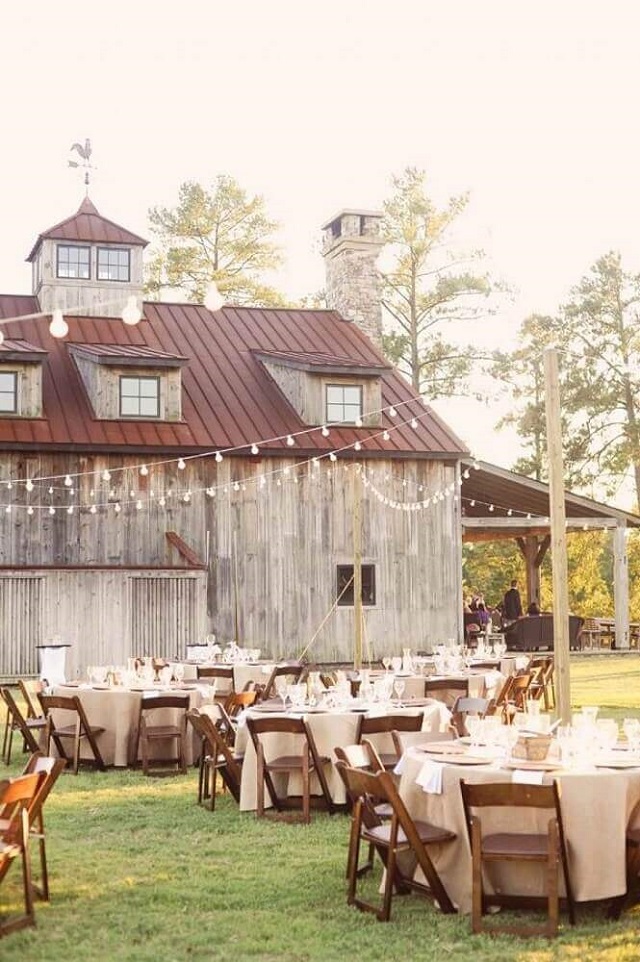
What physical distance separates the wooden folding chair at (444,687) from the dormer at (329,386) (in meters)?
11.5

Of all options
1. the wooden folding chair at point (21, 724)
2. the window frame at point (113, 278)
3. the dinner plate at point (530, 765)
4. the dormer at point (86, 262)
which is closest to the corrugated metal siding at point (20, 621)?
the dormer at point (86, 262)

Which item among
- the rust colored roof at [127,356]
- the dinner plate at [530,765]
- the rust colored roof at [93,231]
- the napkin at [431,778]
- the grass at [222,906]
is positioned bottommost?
the grass at [222,906]

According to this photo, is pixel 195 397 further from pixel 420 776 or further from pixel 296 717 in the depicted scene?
pixel 420 776

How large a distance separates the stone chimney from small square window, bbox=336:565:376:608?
704 centimetres

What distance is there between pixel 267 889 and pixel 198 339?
21.9 m

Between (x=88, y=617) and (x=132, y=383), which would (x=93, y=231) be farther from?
(x=88, y=617)

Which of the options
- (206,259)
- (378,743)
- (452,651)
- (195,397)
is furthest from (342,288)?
(378,743)

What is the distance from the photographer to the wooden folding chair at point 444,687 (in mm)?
16391

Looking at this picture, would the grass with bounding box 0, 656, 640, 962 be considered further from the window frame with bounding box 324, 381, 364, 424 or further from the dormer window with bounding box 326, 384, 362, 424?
the dormer window with bounding box 326, 384, 362, 424

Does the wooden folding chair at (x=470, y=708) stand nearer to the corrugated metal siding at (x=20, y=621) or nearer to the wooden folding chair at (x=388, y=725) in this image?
the wooden folding chair at (x=388, y=725)

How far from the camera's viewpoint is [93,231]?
31125 millimetres

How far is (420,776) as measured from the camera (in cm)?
848

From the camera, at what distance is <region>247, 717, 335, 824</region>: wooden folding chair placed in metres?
11.3

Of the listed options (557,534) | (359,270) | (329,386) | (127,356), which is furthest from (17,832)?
(359,270)
